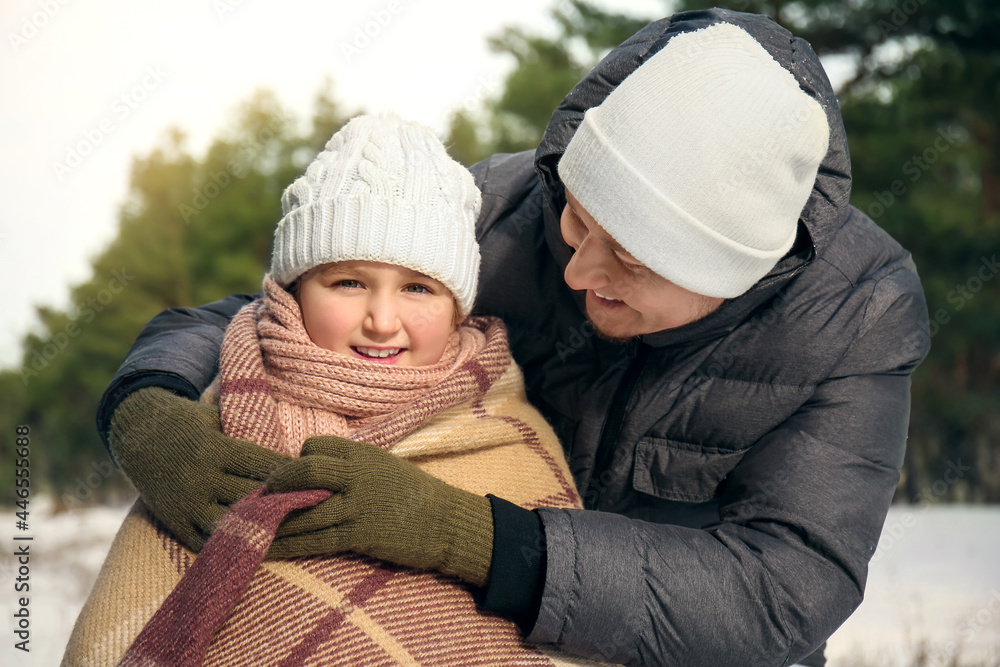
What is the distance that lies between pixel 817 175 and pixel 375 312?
2.79 ft

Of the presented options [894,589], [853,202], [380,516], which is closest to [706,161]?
[380,516]

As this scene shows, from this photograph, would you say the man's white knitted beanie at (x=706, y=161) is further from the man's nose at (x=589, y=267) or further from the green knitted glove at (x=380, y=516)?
the green knitted glove at (x=380, y=516)

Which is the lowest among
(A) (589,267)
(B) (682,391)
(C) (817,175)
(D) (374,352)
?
(B) (682,391)

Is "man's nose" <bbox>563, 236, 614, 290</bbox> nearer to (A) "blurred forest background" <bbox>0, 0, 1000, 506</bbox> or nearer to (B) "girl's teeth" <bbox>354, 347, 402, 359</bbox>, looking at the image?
(B) "girl's teeth" <bbox>354, 347, 402, 359</bbox>

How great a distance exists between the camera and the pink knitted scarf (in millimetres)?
1232

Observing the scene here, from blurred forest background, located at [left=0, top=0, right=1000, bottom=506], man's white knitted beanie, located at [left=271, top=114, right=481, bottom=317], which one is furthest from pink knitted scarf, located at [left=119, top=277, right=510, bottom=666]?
blurred forest background, located at [left=0, top=0, right=1000, bottom=506]

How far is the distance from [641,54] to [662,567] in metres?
0.96

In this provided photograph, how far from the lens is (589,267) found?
5.11ft

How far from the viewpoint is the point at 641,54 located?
165 cm

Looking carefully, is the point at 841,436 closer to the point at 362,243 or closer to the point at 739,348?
the point at 739,348

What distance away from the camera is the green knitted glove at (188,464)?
4.47ft

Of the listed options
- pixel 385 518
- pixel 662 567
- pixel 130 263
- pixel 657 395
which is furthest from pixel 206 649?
pixel 130 263

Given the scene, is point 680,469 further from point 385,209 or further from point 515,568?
point 385,209

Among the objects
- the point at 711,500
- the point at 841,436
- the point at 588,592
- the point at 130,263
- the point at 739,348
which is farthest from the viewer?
the point at 130,263
